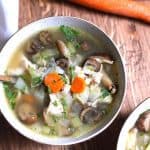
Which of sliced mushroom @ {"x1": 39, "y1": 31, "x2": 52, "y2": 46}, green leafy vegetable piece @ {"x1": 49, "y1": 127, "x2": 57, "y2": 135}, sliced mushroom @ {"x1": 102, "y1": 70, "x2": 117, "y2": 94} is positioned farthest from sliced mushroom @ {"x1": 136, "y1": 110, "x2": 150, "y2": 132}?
sliced mushroom @ {"x1": 39, "y1": 31, "x2": 52, "y2": 46}

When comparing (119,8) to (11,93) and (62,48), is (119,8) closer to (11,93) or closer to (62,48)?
(62,48)

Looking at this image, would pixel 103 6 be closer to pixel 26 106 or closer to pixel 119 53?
pixel 119 53

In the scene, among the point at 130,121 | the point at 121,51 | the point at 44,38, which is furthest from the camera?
the point at 121,51

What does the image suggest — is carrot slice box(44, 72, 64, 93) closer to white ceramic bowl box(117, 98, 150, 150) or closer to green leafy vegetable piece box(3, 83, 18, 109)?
green leafy vegetable piece box(3, 83, 18, 109)

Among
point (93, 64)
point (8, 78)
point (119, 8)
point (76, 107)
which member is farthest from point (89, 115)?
point (119, 8)

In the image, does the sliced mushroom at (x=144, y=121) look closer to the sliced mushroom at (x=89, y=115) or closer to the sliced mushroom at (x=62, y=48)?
the sliced mushroom at (x=89, y=115)

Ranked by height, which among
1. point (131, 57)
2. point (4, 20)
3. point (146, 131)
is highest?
point (4, 20)

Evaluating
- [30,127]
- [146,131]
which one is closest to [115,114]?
[146,131]
